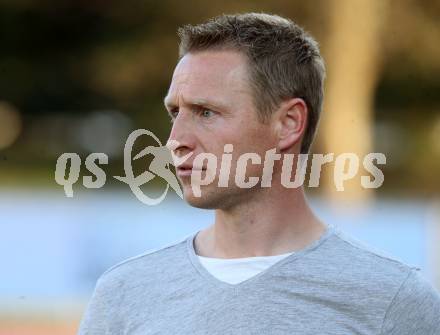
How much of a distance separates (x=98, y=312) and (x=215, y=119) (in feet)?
1.79

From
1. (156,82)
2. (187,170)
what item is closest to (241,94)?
(187,170)

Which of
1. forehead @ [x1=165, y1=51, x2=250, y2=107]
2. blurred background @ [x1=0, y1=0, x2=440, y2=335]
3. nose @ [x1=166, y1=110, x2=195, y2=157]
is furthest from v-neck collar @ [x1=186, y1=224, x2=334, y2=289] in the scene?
blurred background @ [x1=0, y1=0, x2=440, y2=335]

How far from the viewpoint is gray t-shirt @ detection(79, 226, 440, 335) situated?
2.34m

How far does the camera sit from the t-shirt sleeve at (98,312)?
8.22 ft

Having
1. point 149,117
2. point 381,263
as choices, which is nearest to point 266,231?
point 381,263

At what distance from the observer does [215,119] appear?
8.11ft

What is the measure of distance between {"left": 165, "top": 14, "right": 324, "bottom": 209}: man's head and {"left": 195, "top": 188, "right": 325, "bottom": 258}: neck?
4cm

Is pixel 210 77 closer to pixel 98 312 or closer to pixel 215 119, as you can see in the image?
pixel 215 119

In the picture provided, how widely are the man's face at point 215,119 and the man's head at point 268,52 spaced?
0.10 feet

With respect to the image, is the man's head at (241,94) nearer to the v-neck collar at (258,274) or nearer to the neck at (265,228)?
the neck at (265,228)

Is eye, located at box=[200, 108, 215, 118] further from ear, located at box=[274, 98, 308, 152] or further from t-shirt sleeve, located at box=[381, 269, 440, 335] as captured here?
t-shirt sleeve, located at box=[381, 269, 440, 335]

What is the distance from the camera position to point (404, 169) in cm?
1966

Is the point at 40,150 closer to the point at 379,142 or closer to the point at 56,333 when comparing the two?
the point at 379,142

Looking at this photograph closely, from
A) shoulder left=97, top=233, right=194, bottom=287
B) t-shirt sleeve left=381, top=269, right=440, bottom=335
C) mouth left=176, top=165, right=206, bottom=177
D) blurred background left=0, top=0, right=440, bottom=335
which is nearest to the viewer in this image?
t-shirt sleeve left=381, top=269, right=440, bottom=335
